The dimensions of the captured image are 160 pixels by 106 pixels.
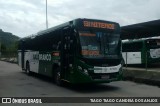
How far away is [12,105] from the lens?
11.5m

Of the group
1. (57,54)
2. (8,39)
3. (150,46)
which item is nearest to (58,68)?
(57,54)

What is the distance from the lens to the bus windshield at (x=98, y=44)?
1504 cm

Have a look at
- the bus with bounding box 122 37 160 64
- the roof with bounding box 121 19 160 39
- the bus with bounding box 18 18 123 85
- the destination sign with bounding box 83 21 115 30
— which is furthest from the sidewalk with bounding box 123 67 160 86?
the bus with bounding box 122 37 160 64

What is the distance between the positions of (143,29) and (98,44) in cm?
1575

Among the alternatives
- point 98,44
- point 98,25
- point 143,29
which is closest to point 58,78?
point 98,44

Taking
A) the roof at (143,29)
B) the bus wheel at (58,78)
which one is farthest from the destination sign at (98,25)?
the roof at (143,29)

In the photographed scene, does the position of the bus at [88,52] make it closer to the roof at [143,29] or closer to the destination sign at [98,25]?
the destination sign at [98,25]

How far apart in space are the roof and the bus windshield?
11.2 meters

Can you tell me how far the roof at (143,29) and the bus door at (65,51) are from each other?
37.9 ft

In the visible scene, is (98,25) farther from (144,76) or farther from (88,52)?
(144,76)

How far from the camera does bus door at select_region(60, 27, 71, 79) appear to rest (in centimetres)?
1602

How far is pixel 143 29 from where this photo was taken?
3017 cm

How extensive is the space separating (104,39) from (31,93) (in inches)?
162

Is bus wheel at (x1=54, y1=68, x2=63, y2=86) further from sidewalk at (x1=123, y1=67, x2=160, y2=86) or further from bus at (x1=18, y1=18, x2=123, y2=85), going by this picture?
sidewalk at (x1=123, y1=67, x2=160, y2=86)
